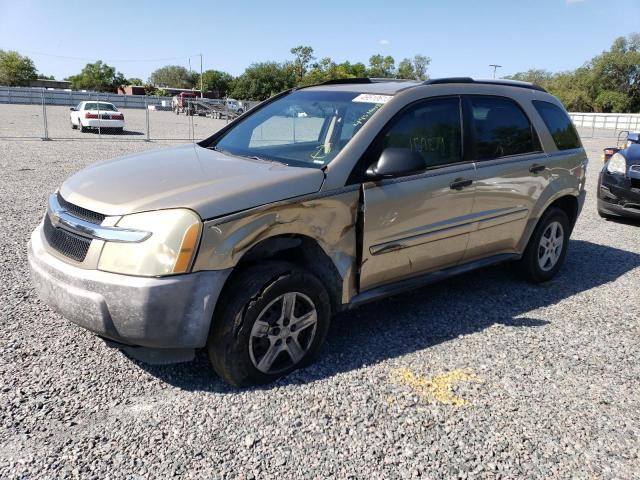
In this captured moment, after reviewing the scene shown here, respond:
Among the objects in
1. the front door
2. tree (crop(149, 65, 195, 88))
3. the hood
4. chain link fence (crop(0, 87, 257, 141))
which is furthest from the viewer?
tree (crop(149, 65, 195, 88))

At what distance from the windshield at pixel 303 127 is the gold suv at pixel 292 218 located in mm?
16

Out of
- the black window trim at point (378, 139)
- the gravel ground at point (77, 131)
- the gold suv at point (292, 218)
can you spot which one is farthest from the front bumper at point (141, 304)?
the gravel ground at point (77, 131)

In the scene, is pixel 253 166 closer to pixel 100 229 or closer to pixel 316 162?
pixel 316 162

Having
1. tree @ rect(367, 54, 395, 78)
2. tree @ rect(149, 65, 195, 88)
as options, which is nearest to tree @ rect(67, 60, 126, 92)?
tree @ rect(149, 65, 195, 88)

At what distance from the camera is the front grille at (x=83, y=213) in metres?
2.84

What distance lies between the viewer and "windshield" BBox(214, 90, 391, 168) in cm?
360

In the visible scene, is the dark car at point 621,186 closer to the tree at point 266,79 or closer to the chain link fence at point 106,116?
the chain link fence at point 106,116

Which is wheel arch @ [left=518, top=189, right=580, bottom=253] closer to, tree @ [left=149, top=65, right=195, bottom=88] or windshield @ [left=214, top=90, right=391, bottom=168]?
windshield @ [left=214, top=90, right=391, bottom=168]

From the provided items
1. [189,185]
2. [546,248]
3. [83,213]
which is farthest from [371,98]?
[546,248]

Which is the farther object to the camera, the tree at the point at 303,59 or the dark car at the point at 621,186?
the tree at the point at 303,59

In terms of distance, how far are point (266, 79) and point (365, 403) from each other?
82.8 m

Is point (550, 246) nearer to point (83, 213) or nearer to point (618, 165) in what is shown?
point (618, 165)

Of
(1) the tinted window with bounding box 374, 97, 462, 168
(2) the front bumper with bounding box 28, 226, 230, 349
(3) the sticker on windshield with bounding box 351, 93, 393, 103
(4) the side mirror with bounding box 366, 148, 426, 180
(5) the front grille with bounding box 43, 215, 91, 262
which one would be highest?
(3) the sticker on windshield with bounding box 351, 93, 393, 103

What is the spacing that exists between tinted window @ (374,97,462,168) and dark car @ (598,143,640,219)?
5.16 metres
